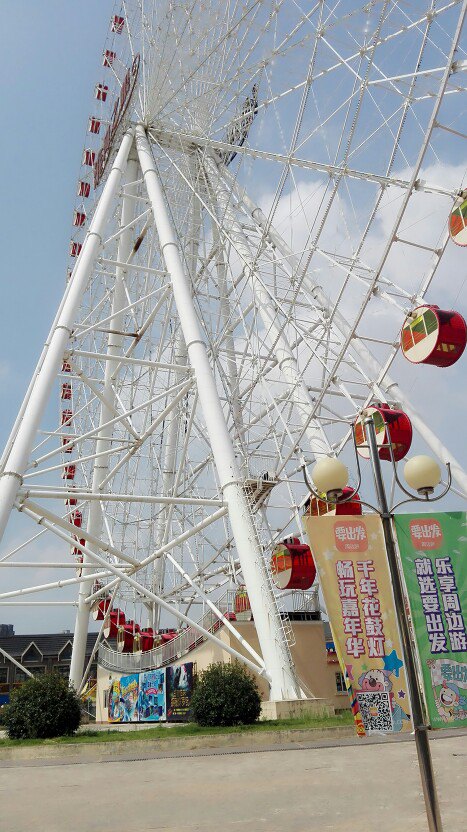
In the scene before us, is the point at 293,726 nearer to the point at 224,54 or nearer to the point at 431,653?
the point at 431,653

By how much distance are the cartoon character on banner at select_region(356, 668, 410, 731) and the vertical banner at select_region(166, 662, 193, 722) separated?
15.1 m

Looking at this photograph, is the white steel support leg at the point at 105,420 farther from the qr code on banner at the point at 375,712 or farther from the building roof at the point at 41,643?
the building roof at the point at 41,643

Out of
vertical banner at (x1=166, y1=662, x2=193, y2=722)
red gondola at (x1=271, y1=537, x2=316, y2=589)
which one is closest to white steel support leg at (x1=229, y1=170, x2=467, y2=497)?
red gondola at (x1=271, y1=537, x2=316, y2=589)

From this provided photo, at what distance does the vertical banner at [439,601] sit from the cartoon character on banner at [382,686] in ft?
0.75

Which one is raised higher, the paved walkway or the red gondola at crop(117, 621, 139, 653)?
the red gondola at crop(117, 621, 139, 653)

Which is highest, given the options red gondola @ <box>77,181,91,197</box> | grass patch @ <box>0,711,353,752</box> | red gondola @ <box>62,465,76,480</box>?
red gondola @ <box>77,181,91,197</box>

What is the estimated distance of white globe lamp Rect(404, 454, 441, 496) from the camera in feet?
21.5

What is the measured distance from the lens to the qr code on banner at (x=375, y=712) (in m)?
5.25

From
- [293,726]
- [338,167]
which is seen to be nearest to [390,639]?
[293,726]

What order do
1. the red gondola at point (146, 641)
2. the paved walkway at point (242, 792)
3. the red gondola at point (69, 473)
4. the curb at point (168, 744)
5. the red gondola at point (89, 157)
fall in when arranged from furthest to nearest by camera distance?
the red gondola at point (89, 157) → the red gondola at point (69, 473) → the red gondola at point (146, 641) → the curb at point (168, 744) → the paved walkway at point (242, 792)

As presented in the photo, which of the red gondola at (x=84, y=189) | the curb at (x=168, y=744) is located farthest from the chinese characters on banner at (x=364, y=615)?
the red gondola at (x=84, y=189)

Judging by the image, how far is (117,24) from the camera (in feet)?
86.4

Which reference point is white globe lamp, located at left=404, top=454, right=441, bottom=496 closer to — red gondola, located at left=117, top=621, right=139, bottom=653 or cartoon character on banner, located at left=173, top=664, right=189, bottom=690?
cartoon character on banner, located at left=173, top=664, right=189, bottom=690

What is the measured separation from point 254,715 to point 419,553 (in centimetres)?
790
